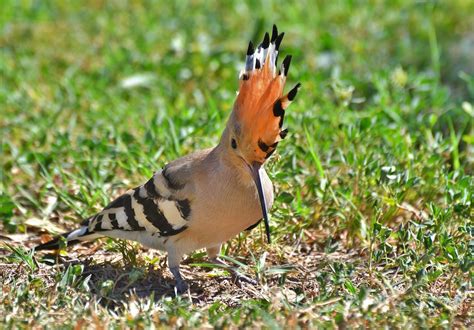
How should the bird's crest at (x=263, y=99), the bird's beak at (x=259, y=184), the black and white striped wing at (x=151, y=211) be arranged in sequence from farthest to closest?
the black and white striped wing at (x=151, y=211), the bird's beak at (x=259, y=184), the bird's crest at (x=263, y=99)

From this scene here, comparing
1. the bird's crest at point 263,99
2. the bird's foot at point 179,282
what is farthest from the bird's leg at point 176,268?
the bird's crest at point 263,99

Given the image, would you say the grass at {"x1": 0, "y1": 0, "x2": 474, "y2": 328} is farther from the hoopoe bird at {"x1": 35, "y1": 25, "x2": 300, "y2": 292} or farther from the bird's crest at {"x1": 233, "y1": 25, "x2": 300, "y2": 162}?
the bird's crest at {"x1": 233, "y1": 25, "x2": 300, "y2": 162}

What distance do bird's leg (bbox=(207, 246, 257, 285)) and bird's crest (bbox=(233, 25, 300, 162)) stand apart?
1.58 ft

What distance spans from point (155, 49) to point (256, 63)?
2741 millimetres

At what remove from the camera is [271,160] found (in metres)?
3.53

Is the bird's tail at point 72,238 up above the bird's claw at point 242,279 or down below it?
above

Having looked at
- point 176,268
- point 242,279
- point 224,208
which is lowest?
point 242,279

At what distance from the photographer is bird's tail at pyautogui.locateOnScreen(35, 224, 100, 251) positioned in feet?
11.4

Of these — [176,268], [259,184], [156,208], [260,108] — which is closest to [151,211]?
[156,208]

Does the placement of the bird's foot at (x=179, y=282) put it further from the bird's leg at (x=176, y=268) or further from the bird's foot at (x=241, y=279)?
the bird's foot at (x=241, y=279)

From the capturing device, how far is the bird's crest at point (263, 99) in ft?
9.56

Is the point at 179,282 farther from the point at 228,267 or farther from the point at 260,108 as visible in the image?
the point at 260,108

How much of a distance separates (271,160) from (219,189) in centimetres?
43

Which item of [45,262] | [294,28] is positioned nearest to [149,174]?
[45,262]
